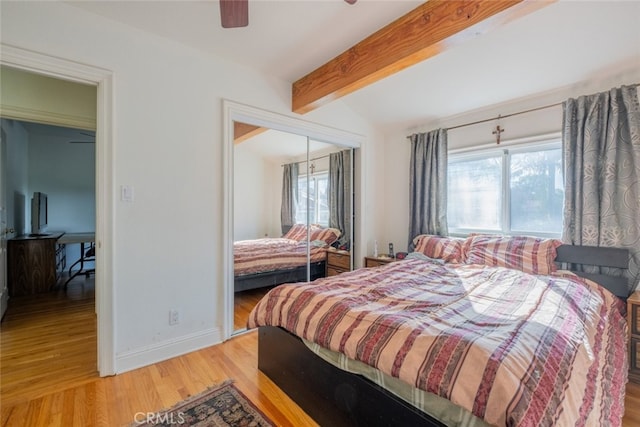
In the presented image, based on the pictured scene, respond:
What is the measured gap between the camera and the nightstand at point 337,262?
150 inches

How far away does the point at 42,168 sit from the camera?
5234mm

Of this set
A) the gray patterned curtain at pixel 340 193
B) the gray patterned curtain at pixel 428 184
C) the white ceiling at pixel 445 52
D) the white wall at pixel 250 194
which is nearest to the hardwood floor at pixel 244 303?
the white wall at pixel 250 194

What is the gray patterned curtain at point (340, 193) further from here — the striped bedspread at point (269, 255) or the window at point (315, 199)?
the striped bedspread at point (269, 255)

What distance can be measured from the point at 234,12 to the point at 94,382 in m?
2.54

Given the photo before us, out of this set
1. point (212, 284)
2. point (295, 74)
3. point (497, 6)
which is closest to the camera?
point (497, 6)

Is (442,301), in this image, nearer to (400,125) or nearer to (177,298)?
(177,298)

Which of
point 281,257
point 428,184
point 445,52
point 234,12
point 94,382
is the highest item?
point 445,52

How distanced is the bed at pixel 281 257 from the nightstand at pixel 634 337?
2679 mm

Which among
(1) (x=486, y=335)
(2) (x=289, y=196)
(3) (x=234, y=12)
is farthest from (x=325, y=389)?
(2) (x=289, y=196)

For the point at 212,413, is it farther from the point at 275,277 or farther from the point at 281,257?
the point at 281,257

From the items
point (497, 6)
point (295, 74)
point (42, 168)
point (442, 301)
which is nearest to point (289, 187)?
point (295, 74)

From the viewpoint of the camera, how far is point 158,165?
89.7 inches

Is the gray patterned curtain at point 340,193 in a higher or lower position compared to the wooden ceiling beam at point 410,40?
lower

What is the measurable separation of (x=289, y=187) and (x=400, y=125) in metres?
1.80
